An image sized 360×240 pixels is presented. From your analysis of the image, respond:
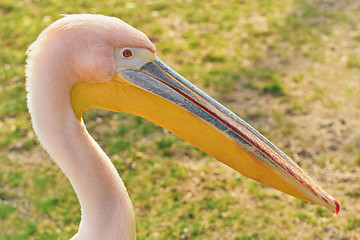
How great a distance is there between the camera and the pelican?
8.34 ft

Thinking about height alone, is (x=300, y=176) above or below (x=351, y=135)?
above

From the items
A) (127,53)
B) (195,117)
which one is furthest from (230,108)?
(127,53)

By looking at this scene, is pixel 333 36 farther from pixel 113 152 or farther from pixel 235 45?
pixel 113 152

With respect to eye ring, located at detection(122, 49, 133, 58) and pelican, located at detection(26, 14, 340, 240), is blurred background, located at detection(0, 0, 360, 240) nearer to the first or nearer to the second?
pelican, located at detection(26, 14, 340, 240)

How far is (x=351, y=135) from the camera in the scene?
5582 mm

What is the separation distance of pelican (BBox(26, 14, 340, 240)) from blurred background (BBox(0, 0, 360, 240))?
1.93 metres

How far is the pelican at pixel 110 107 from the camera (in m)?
2.54

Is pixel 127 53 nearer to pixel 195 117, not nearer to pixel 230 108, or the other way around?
pixel 195 117

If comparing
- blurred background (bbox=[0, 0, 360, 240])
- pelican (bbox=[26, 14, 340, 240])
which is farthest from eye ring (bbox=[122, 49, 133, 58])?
blurred background (bbox=[0, 0, 360, 240])

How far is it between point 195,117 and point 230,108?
10.6ft

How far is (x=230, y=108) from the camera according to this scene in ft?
19.3

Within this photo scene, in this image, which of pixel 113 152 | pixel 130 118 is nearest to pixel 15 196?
pixel 113 152

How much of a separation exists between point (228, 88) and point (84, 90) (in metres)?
3.70

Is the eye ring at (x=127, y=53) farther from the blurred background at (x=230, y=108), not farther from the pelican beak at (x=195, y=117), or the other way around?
the blurred background at (x=230, y=108)
